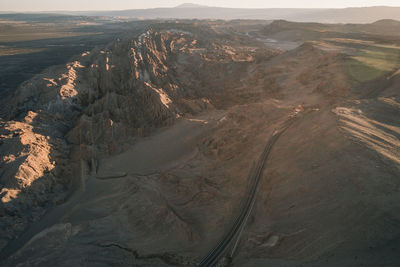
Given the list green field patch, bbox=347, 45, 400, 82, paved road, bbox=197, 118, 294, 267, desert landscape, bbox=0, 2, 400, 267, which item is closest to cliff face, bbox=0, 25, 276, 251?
desert landscape, bbox=0, 2, 400, 267

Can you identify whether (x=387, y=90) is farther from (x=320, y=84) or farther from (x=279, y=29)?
(x=279, y=29)

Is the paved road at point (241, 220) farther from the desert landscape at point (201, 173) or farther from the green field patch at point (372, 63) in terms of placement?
the green field patch at point (372, 63)

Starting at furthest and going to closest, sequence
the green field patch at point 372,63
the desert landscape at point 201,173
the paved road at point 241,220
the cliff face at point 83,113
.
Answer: the green field patch at point 372,63, the cliff face at point 83,113, the paved road at point 241,220, the desert landscape at point 201,173

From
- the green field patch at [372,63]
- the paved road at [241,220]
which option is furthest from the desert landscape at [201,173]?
the green field patch at [372,63]

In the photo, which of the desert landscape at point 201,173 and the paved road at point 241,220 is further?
the paved road at point 241,220

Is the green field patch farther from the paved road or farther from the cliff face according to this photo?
the paved road

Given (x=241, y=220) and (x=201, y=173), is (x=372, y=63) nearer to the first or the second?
(x=201, y=173)
